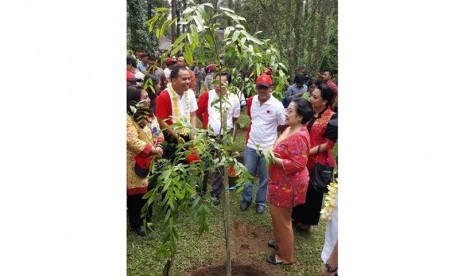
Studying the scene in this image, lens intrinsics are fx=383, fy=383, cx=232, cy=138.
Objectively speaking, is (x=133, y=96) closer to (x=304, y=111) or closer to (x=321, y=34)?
(x=304, y=111)

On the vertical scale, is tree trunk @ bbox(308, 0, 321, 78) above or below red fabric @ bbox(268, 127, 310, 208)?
above

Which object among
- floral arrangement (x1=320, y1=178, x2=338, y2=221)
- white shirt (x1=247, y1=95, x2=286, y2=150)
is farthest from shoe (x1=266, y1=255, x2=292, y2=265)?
white shirt (x1=247, y1=95, x2=286, y2=150)

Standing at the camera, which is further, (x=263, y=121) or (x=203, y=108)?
(x=203, y=108)

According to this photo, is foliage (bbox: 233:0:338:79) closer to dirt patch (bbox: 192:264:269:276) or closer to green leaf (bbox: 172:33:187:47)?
dirt patch (bbox: 192:264:269:276)

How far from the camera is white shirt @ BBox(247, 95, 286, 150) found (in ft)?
13.1

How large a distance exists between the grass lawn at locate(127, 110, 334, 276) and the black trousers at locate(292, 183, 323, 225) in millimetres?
185

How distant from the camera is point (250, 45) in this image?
2041 mm

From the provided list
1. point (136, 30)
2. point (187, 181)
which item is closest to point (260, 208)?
point (187, 181)

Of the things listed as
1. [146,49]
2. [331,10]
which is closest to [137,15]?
[146,49]

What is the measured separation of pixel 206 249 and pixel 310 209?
109cm

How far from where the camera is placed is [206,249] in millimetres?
3432

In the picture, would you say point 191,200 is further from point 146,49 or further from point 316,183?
point 146,49

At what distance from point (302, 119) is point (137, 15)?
1501 centimetres

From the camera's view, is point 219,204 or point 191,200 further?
point 219,204
